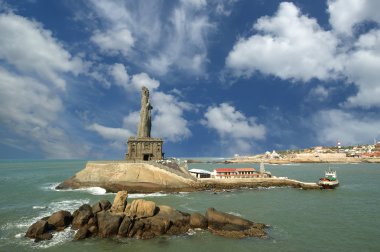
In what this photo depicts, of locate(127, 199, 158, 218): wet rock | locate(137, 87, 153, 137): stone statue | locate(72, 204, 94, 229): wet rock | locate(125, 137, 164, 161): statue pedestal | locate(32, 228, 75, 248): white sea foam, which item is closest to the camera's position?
locate(32, 228, 75, 248): white sea foam

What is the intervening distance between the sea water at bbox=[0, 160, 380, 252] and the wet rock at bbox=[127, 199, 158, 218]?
10.3ft

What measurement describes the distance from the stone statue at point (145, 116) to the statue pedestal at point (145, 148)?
2573 mm

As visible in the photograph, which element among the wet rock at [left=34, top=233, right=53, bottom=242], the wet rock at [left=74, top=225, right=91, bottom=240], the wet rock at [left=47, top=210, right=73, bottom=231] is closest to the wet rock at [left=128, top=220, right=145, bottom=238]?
the wet rock at [left=74, top=225, right=91, bottom=240]

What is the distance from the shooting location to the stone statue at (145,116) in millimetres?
68250

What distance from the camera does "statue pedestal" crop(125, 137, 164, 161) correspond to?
65.0m

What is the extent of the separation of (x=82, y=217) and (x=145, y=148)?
38.3 m

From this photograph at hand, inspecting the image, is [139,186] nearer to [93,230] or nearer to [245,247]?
[93,230]

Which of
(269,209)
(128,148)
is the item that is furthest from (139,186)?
(269,209)

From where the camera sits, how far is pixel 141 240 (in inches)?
974

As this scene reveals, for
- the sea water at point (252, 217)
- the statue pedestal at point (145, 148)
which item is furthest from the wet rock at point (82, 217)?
the statue pedestal at point (145, 148)

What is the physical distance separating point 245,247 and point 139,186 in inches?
1193

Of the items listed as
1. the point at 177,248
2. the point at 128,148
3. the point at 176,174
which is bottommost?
the point at 177,248

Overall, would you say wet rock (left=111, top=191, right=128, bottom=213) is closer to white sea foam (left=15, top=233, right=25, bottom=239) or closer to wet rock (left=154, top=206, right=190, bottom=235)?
wet rock (left=154, top=206, right=190, bottom=235)

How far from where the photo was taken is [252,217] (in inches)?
1252
